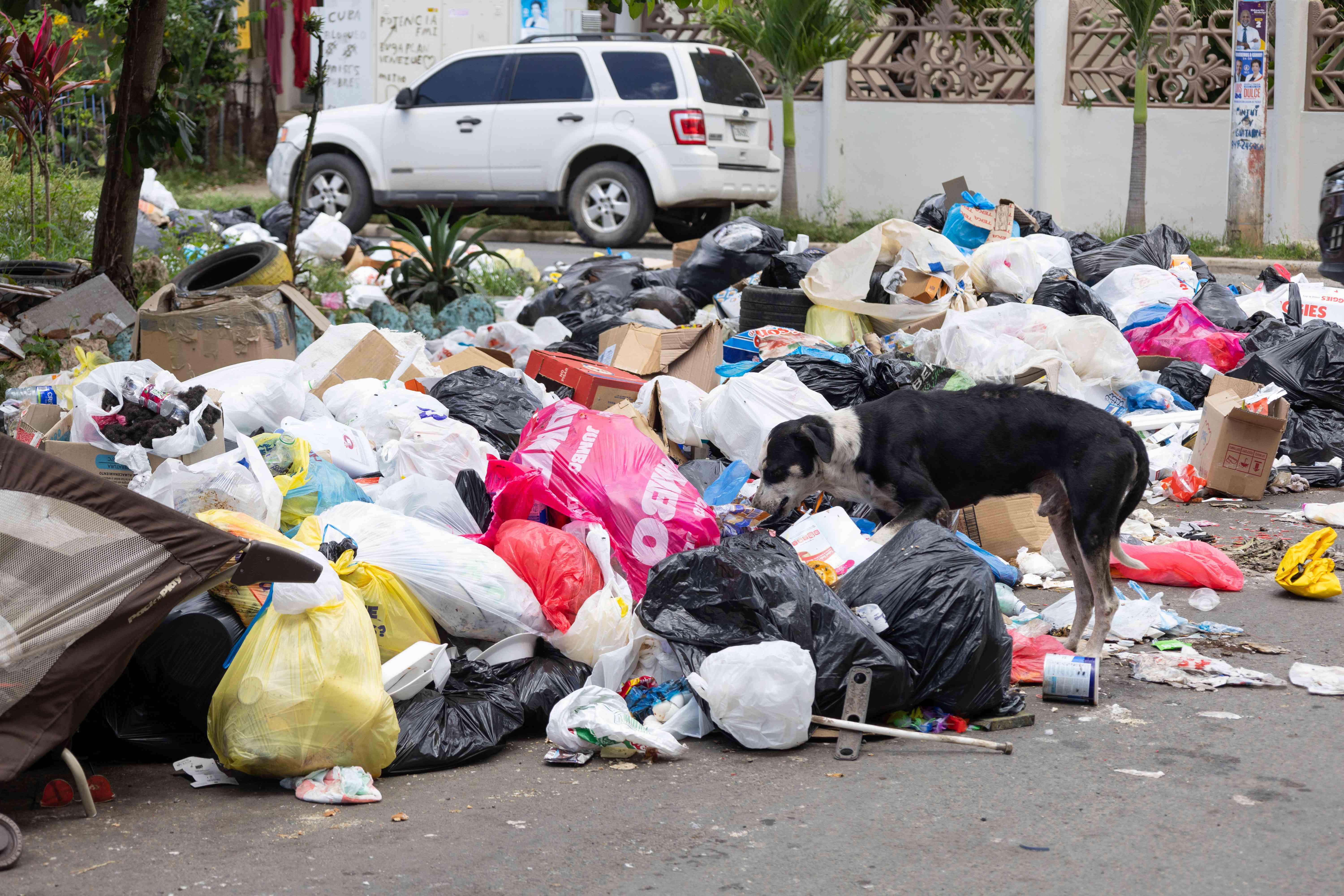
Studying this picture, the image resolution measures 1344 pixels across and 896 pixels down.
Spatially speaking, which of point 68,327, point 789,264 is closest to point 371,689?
point 68,327

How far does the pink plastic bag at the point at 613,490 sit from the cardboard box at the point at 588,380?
135 cm

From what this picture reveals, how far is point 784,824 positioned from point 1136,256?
22.8 ft

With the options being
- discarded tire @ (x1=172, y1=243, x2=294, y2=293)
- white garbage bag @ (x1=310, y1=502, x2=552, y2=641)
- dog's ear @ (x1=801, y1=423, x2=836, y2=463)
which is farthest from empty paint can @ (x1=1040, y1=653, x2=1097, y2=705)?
discarded tire @ (x1=172, y1=243, x2=294, y2=293)

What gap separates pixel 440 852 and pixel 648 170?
9899 millimetres

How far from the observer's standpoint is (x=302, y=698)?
3221 mm

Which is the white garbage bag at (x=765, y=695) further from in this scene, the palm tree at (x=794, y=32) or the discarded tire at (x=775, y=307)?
the palm tree at (x=794, y=32)

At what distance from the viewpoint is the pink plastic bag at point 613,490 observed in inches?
173

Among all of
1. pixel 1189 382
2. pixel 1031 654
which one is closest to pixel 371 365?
pixel 1031 654

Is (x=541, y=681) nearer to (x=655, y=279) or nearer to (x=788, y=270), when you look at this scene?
(x=788, y=270)

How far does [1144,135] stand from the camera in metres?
13.7

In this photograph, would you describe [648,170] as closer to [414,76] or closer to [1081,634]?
[414,76]

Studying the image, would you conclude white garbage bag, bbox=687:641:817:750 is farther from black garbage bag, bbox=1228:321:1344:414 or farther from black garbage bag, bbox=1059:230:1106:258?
black garbage bag, bbox=1059:230:1106:258

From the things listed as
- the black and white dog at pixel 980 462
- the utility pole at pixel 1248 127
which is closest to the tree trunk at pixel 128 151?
the black and white dog at pixel 980 462

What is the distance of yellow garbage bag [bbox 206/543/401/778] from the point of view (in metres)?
3.21
